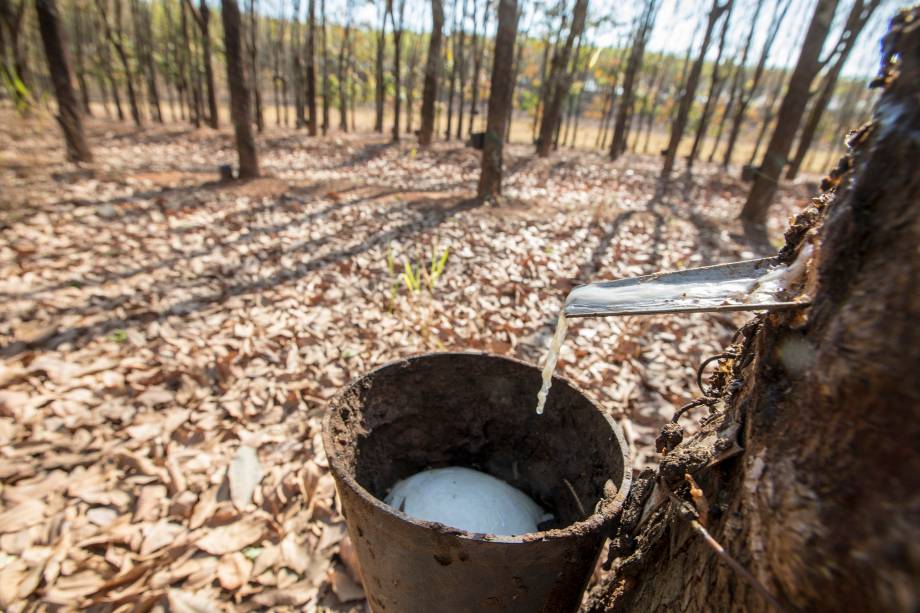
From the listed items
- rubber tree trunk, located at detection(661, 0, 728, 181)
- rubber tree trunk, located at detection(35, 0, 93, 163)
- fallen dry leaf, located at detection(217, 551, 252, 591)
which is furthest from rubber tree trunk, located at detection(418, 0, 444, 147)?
fallen dry leaf, located at detection(217, 551, 252, 591)

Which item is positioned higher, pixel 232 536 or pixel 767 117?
pixel 767 117

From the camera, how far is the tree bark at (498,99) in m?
6.09

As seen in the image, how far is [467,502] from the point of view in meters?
1.75

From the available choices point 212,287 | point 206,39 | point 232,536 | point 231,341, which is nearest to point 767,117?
point 206,39

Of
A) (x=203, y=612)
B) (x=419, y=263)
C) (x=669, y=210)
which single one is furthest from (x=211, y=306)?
(x=669, y=210)

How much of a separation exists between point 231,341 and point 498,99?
17.4ft

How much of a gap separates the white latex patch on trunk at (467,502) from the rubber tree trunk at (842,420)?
83 centimetres

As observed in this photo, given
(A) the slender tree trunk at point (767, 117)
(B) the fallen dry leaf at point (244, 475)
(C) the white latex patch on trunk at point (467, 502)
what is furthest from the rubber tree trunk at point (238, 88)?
(A) the slender tree trunk at point (767, 117)

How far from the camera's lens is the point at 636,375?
3.47 m

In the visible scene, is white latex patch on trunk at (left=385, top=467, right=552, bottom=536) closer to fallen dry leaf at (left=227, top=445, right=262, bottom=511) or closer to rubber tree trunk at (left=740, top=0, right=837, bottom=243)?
fallen dry leaf at (left=227, top=445, right=262, bottom=511)

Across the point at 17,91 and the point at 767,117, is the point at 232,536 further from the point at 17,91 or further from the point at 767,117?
the point at 767,117

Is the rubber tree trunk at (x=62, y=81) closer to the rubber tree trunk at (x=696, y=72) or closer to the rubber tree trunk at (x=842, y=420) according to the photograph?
the rubber tree trunk at (x=842, y=420)

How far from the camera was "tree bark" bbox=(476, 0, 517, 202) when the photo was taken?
6.09 m

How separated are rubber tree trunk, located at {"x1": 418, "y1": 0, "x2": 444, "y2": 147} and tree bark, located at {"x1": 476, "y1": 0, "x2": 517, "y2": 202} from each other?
5.56m
